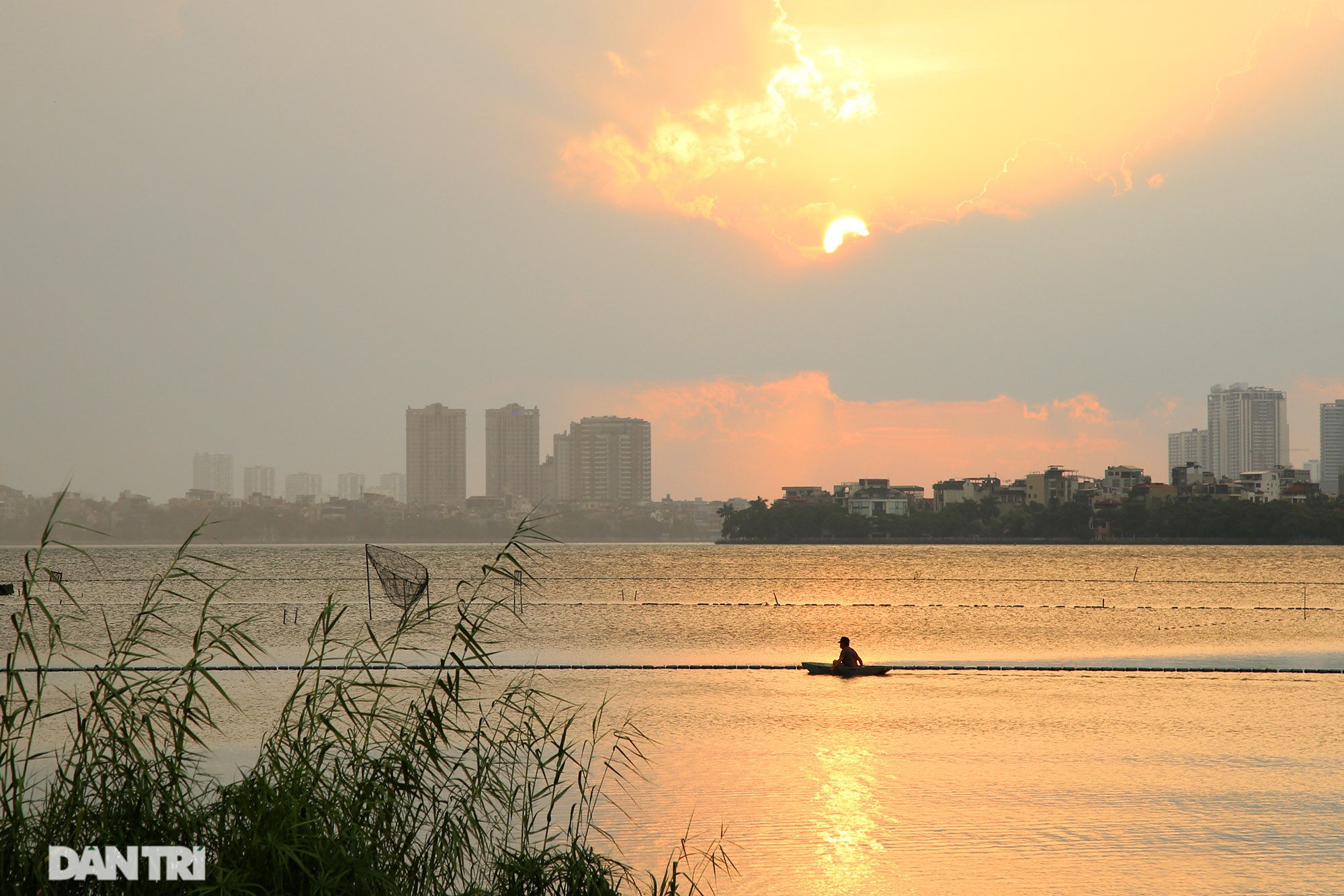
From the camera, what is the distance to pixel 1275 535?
196 m

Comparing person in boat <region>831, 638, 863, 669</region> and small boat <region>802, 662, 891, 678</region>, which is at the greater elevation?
person in boat <region>831, 638, 863, 669</region>

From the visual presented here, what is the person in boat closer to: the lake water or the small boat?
the small boat

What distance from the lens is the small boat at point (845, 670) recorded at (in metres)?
31.2

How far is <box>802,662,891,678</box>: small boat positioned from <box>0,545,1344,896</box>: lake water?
0.44m

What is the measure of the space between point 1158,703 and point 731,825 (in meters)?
15.9

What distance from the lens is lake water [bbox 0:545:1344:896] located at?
44.3 feet

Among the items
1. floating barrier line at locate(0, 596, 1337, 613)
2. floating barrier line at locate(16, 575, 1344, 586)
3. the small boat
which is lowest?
floating barrier line at locate(16, 575, 1344, 586)

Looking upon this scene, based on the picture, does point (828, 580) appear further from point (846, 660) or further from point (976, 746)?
point (976, 746)

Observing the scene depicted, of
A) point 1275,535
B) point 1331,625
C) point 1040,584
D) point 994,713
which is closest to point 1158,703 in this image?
point 994,713

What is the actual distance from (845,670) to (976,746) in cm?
1010

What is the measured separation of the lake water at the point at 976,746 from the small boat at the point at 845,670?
1.46ft

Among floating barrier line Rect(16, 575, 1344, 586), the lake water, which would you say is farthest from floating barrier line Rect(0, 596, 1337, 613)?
floating barrier line Rect(16, 575, 1344, 586)

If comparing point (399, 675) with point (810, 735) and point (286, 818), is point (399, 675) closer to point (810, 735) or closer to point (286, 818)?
point (810, 735)

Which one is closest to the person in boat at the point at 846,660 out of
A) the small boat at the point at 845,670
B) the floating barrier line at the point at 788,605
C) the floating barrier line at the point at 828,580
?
the small boat at the point at 845,670
